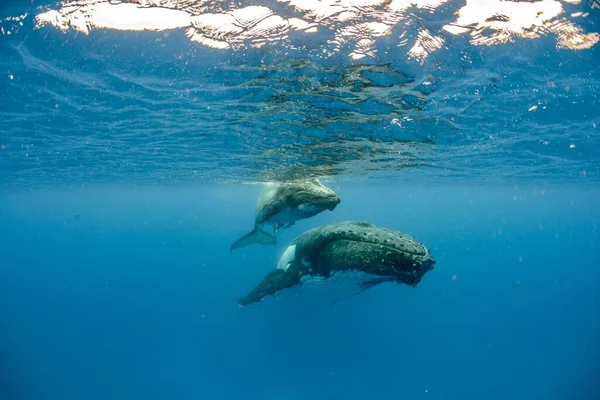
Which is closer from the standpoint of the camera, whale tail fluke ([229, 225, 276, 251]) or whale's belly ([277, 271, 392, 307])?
whale's belly ([277, 271, 392, 307])

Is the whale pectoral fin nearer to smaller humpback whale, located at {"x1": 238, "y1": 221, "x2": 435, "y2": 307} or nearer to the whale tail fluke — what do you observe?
Result: smaller humpback whale, located at {"x1": 238, "y1": 221, "x2": 435, "y2": 307}

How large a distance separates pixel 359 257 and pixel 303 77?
654 cm

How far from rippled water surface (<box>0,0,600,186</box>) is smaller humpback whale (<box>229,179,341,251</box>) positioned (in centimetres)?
332

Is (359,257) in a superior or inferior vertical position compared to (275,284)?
superior

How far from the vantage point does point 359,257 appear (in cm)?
543

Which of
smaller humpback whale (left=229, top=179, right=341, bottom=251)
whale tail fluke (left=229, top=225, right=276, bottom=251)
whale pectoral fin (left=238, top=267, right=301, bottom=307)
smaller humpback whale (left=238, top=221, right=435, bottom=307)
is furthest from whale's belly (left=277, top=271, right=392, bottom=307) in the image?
whale tail fluke (left=229, top=225, right=276, bottom=251)

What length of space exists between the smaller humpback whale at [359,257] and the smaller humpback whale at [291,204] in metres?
1.54

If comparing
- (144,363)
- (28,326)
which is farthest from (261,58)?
(28,326)

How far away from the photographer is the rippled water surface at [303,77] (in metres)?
7.57

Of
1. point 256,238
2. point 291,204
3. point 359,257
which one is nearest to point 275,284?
point 291,204

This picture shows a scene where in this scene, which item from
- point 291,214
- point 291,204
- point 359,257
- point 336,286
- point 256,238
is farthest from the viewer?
point 256,238

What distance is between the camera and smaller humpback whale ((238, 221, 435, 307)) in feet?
16.6

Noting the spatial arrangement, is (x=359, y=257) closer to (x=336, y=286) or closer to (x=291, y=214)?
(x=336, y=286)

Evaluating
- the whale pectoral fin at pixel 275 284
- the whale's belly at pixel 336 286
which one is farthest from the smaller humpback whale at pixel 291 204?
the whale's belly at pixel 336 286
